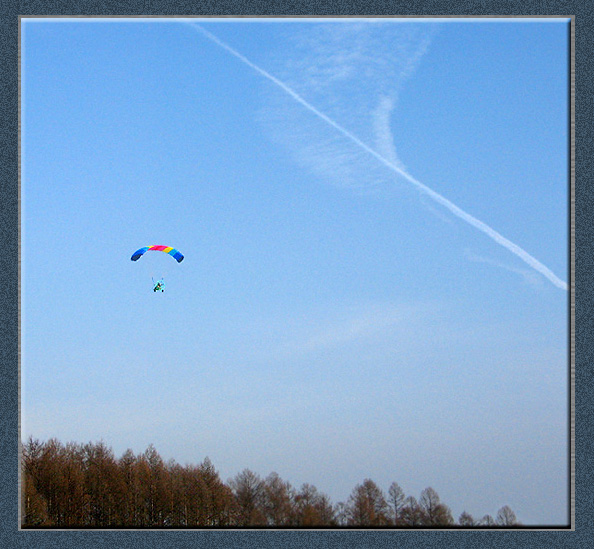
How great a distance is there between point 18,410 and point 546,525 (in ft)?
24.1

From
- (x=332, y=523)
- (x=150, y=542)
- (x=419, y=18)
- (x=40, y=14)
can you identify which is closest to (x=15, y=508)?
(x=150, y=542)

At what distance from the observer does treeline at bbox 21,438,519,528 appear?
12.6 metres

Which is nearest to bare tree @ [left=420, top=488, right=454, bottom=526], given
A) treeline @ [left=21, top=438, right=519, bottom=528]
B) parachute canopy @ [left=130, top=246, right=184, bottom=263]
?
treeline @ [left=21, top=438, right=519, bottom=528]

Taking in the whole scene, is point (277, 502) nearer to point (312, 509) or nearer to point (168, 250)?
point (312, 509)

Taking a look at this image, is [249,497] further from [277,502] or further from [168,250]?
[168,250]

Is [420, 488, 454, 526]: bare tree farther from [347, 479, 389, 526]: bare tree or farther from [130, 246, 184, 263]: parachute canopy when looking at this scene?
[130, 246, 184, 263]: parachute canopy

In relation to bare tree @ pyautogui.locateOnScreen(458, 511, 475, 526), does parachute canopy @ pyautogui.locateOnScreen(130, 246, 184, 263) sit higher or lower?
higher

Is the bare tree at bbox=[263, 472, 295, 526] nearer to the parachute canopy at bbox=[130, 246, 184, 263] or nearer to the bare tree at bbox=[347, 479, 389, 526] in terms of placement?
the bare tree at bbox=[347, 479, 389, 526]

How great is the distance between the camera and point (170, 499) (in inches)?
581

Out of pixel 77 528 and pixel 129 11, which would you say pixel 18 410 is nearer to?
pixel 77 528

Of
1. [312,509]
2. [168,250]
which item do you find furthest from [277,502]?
[168,250]

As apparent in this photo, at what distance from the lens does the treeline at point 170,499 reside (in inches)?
497

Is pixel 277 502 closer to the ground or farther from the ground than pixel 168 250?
closer to the ground

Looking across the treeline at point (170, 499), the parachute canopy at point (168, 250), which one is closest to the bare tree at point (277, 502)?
the treeline at point (170, 499)
